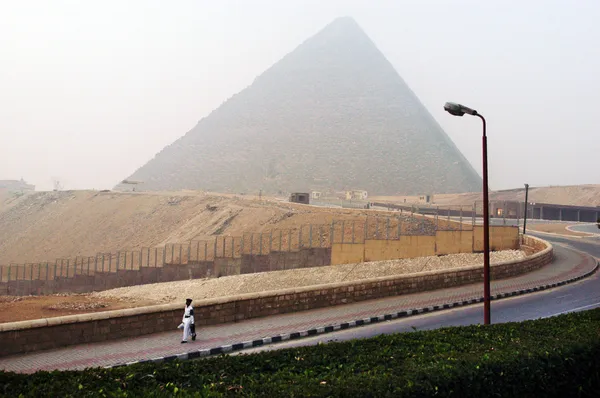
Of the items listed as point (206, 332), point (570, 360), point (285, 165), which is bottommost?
point (206, 332)

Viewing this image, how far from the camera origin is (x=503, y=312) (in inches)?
553

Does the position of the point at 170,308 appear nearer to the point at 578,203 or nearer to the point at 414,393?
the point at 414,393

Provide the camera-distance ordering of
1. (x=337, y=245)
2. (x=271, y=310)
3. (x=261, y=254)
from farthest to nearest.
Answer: (x=261, y=254), (x=337, y=245), (x=271, y=310)

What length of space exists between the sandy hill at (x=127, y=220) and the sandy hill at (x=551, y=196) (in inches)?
1375

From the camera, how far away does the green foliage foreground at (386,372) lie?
14.6 ft

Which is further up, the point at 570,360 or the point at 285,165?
the point at 285,165

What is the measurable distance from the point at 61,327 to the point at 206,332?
281 cm

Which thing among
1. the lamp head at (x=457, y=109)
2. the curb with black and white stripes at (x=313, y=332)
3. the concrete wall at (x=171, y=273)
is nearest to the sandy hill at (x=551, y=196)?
the concrete wall at (x=171, y=273)

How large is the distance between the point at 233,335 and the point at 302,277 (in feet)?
42.5

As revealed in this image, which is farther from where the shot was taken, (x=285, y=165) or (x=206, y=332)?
(x=285, y=165)

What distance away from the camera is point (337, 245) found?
83.6 ft

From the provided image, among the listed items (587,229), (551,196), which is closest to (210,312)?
(587,229)

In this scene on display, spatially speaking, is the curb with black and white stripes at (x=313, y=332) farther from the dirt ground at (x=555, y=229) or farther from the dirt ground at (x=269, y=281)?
the dirt ground at (x=555, y=229)

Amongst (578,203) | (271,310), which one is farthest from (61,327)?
(578,203)
